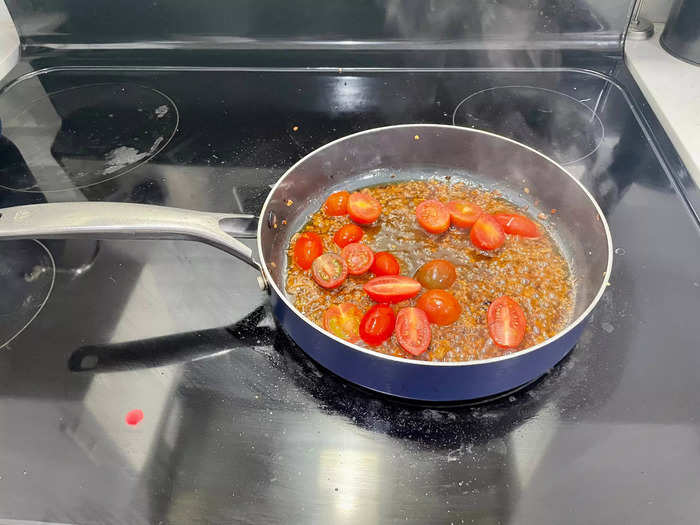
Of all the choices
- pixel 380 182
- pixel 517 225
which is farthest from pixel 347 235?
pixel 517 225

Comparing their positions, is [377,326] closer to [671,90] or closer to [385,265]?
[385,265]

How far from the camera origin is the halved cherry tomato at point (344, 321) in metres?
0.81

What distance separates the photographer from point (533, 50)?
136 cm

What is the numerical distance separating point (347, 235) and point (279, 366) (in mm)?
277

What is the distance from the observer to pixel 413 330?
79 centimetres

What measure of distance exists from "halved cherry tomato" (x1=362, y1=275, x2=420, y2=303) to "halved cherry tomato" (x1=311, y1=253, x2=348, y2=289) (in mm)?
53

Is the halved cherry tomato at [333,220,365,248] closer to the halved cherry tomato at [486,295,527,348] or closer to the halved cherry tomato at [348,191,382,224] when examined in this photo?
the halved cherry tomato at [348,191,382,224]

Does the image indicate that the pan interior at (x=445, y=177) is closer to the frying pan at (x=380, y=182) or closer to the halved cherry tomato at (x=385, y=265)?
the frying pan at (x=380, y=182)

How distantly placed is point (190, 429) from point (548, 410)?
1.72 ft

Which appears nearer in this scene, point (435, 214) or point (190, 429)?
point (190, 429)

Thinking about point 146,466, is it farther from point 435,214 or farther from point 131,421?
point 435,214

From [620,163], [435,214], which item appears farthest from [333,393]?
[620,163]

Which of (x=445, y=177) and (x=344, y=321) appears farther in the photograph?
(x=445, y=177)

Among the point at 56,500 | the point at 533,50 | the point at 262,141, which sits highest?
the point at 533,50
